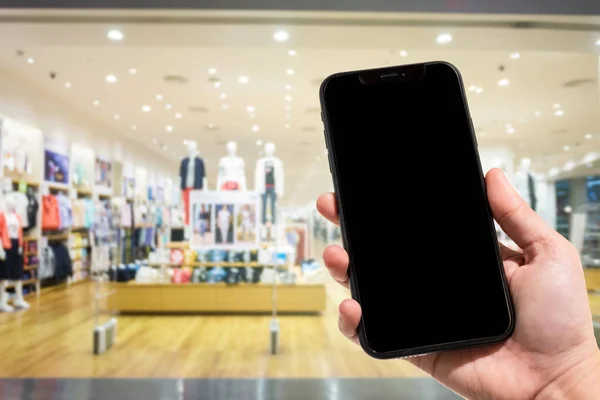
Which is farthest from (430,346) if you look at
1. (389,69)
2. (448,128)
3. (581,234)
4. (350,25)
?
(581,234)

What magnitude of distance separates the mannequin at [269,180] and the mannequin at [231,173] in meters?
0.16

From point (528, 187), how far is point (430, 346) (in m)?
5.70

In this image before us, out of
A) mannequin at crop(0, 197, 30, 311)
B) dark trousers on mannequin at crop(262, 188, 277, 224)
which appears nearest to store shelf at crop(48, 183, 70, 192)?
mannequin at crop(0, 197, 30, 311)

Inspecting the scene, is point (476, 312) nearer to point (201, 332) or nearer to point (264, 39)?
point (264, 39)

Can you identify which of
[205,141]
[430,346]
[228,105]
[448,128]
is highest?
[228,105]

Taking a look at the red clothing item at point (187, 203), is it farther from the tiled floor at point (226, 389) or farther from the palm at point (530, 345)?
the palm at point (530, 345)

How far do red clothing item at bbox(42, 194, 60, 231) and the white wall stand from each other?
558mm

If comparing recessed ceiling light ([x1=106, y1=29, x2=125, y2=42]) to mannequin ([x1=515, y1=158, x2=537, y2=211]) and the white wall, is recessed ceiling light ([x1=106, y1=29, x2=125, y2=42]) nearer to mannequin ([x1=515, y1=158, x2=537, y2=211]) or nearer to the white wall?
the white wall

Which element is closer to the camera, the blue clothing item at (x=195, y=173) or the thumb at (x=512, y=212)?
the thumb at (x=512, y=212)

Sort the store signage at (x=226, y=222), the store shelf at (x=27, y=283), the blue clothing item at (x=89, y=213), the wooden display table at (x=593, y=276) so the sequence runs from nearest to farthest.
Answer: the wooden display table at (x=593, y=276) → the store signage at (x=226, y=222) → the store shelf at (x=27, y=283) → the blue clothing item at (x=89, y=213)

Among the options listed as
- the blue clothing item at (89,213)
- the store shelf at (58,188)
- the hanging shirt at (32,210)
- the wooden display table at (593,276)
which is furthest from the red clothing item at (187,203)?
the blue clothing item at (89,213)

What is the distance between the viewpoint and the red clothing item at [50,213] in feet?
21.4

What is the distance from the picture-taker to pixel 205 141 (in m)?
5.99

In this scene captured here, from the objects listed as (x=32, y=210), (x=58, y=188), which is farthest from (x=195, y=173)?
(x=58, y=188)
